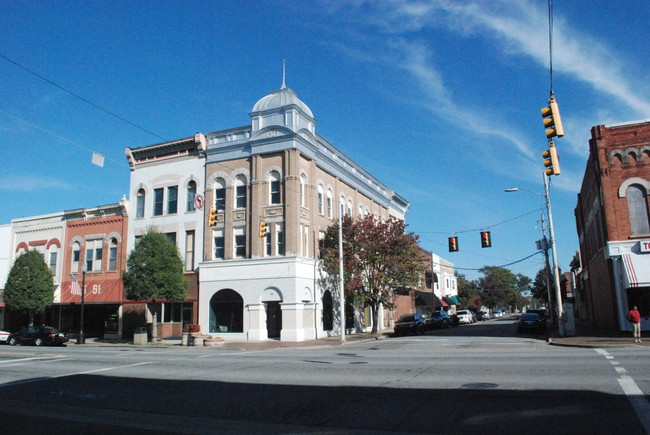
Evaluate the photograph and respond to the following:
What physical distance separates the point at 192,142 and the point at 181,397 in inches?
1116

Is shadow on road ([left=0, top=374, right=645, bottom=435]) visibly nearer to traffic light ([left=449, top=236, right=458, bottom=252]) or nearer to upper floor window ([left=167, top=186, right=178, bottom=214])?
traffic light ([left=449, top=236, right=458, bottom=252])

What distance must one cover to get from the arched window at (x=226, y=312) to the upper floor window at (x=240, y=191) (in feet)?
19.4

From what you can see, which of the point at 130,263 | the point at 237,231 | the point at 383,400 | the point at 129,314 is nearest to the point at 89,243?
the point at 129,314

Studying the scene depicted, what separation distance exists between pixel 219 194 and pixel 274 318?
9521 millimetres

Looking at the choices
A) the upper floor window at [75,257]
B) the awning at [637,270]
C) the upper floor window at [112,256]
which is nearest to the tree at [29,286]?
the upper floor window at [75,257]

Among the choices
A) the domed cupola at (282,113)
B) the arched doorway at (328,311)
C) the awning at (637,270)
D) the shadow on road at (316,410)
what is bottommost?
the shadow on road at (316,410)

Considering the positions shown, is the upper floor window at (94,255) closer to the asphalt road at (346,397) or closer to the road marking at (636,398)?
the asphalt road at (346,397)

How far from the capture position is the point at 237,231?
3453 centimetres

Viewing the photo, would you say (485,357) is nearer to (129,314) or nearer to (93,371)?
(93,371)

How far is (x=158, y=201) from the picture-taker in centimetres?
3853

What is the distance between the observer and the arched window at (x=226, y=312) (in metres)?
33.5

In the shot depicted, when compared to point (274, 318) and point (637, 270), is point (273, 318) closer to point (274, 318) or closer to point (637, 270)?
point (274, 318)

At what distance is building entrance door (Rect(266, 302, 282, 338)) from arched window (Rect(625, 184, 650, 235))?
20787 mm

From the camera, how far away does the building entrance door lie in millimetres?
32969
